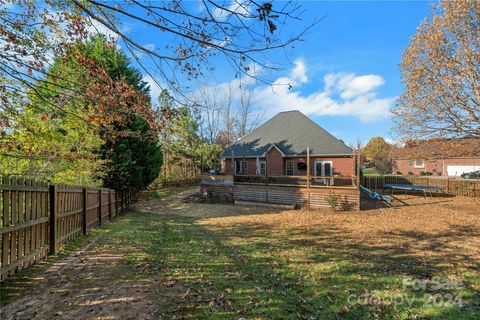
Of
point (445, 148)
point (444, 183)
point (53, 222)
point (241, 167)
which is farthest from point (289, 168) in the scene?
point (53, 222)

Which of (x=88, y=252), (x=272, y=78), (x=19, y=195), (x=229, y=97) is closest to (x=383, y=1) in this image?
(x=272, y=78)

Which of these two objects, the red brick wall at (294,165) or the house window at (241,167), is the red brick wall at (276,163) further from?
the house window at (241,167)

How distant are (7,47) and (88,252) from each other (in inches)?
168

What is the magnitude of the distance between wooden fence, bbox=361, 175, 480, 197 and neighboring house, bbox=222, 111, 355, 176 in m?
6.43

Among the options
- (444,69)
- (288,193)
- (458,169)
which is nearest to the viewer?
(444,69)

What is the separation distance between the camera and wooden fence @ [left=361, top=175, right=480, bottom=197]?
1860 centimetres

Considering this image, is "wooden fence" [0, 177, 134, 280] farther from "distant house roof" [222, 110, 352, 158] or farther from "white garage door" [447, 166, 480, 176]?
"white garage door" [447, 166, 480, 176]

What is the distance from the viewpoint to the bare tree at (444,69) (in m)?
12.3

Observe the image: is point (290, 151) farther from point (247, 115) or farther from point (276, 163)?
point (247, 115)

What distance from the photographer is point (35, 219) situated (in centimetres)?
433

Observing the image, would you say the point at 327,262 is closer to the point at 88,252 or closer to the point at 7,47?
the point at 88,252

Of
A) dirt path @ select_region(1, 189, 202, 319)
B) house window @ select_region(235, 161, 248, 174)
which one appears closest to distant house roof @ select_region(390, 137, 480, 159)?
house window @ select_region(235, 161, 248, 174)

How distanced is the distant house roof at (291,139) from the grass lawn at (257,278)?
11000 mm

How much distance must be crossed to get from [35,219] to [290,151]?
17.3 metres
